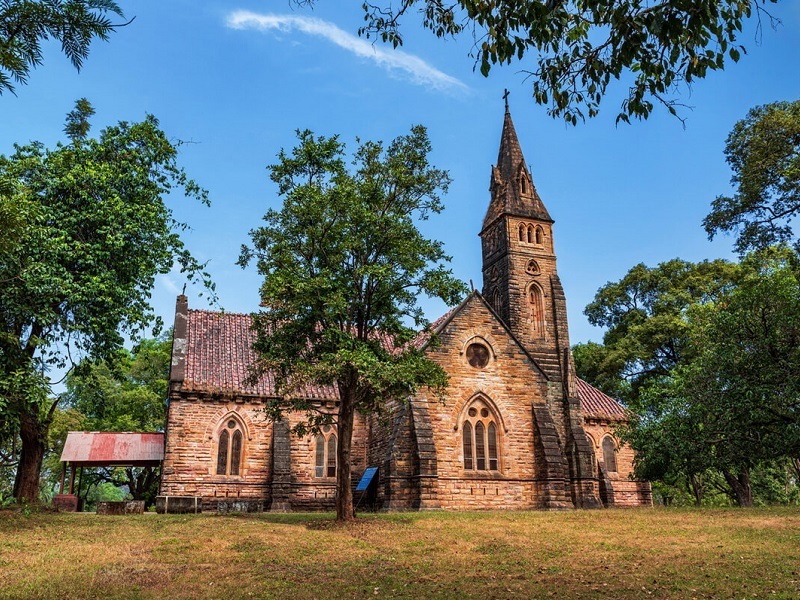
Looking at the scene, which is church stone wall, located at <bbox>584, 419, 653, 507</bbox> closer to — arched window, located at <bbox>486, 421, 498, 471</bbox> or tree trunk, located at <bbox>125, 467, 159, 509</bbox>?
arched window, located at <bbox>486, 421, 498, 471</bbox>

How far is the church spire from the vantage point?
35.7 metres

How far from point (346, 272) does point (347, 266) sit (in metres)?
0.27

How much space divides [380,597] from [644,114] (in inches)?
313

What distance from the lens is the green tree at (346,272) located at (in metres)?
20.1

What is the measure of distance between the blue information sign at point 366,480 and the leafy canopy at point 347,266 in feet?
21.7

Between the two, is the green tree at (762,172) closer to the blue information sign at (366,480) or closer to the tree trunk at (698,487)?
the blue information sign at (366,480)

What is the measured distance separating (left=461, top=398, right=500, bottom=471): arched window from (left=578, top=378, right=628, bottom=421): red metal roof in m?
8.47

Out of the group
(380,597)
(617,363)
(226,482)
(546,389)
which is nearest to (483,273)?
(546,389)

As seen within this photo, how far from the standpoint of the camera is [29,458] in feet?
69.9

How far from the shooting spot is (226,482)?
2856 centimetres

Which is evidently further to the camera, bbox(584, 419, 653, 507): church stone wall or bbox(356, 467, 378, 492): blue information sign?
bbox(584, 419, 653, 507): church stone wall

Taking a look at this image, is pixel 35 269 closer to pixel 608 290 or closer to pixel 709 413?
pixel 709 413

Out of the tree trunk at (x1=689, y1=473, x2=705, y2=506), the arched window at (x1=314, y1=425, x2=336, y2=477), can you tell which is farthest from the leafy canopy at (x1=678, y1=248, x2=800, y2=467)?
the tree trunk at (x1=689, y1=473, x2=705, y2=506)

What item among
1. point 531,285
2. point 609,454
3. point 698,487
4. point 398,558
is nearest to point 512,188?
point 531,285
